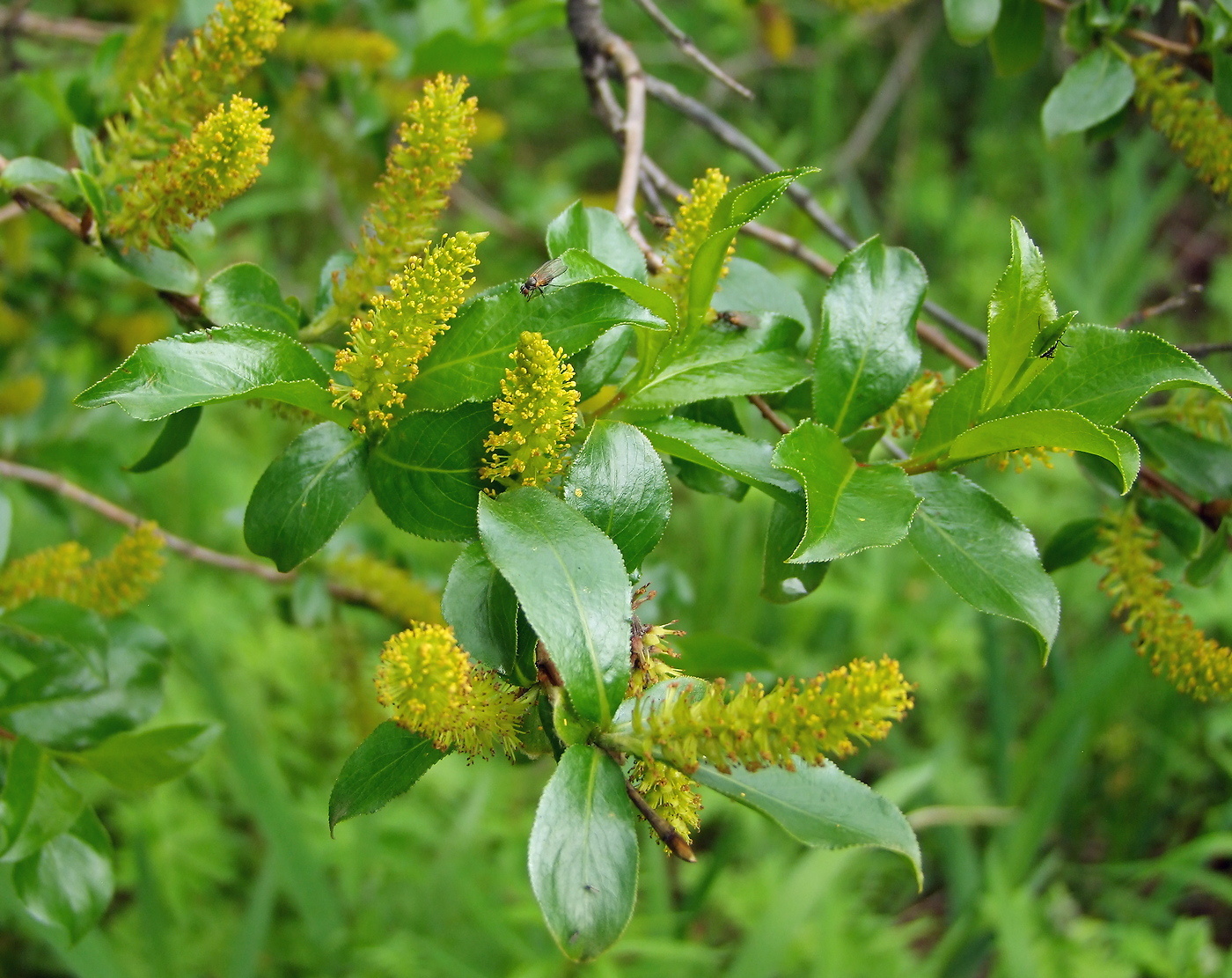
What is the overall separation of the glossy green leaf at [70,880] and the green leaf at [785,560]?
0.47 meters

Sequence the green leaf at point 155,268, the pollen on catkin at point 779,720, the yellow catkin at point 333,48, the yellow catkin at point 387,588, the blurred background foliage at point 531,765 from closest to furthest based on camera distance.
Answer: the pollen on catkin at point 779,720, the green leaf at point 155,268, the yellow catkin at point 387,588, the yellow catkin at point 333,48, the blurred background foliage at point 531,765

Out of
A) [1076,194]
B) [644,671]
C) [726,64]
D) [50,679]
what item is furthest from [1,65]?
[1076,194]

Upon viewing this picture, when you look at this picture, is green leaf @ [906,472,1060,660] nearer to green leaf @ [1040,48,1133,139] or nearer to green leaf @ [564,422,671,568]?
green leaf @ [564,422,671,568]

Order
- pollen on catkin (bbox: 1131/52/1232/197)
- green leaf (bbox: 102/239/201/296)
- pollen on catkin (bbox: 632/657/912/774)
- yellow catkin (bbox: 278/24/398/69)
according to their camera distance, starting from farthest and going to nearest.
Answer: yellow catkin (bbox: 278/24/398/69), pollen on catkin (bbox: 1131/52/1232/197), green leaf (bbox: 102/239/201/296), pollen on catkin (bbox: 632/657/912/774)

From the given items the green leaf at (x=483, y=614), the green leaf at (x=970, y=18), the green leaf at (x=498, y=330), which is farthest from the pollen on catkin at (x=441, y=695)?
the green leaf at (x=970, y=18)

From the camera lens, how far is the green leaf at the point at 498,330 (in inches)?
19.3

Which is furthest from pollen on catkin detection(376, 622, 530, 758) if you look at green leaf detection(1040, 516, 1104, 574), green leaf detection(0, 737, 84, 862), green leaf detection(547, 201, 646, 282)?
green leaf detection(1040, 516, 1104, 574)

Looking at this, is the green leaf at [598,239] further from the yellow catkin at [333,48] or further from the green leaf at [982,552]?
the yellow catkin at [333,48]

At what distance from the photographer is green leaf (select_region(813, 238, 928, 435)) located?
23.1 inches

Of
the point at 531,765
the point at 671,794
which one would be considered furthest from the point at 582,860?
the point at 531,765

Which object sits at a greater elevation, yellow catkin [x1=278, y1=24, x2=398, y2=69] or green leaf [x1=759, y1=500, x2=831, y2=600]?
yellow catkin [x1=278, y1=24, x2=398, y2=69]

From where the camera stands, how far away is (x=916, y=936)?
2221mm

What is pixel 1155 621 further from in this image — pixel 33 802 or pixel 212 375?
pixel 33 802

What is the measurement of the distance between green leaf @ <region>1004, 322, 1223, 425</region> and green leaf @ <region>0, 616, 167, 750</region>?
0.63m
